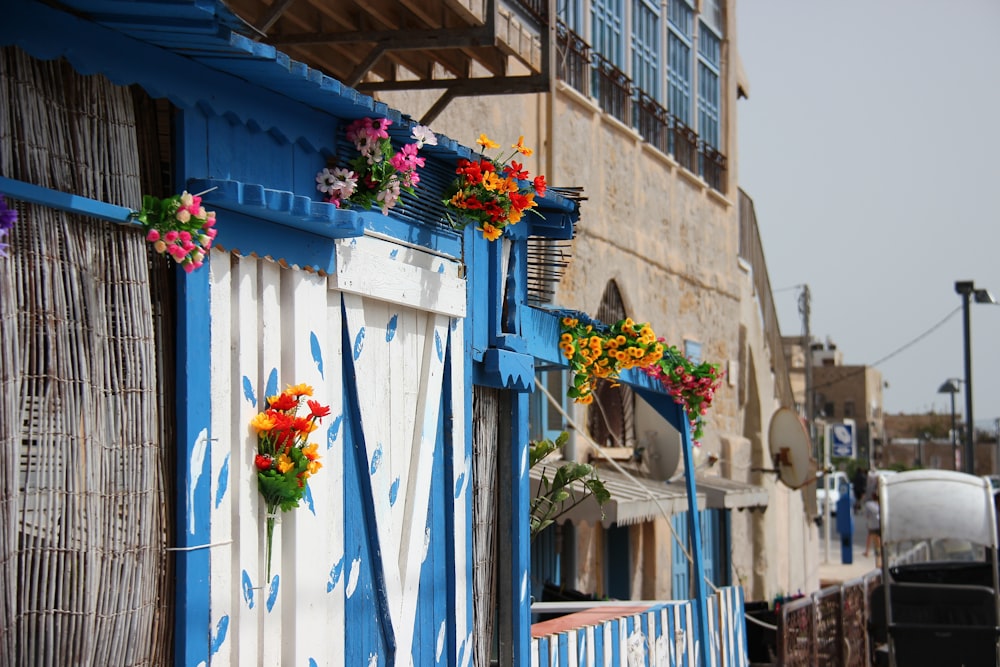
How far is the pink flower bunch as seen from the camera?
28.0ft

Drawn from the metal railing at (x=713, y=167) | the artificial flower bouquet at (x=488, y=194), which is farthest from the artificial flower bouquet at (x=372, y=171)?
the metal railing at (x=713, y=167)

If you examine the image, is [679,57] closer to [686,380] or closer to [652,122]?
[652,122]

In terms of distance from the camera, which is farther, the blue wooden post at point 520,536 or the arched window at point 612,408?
the arched window at point 612,408

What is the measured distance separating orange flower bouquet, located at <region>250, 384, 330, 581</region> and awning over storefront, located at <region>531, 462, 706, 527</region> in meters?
4.86

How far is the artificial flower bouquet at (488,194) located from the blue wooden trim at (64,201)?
86.2 inches

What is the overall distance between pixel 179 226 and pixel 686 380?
506 cm

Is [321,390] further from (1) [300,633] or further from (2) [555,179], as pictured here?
(2) [555,179]

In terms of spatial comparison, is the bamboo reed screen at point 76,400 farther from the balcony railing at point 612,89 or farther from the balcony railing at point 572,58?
the balcony railing at point 612,89

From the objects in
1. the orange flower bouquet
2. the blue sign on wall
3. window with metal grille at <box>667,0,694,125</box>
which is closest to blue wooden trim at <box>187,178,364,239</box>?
the orange flower bouquet

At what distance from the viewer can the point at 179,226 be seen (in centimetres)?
405

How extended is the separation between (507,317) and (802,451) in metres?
11.7

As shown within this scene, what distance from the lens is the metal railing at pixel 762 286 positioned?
2050cm

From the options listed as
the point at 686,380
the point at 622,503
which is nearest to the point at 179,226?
the point at 686,380

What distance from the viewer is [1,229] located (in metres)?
3.46
